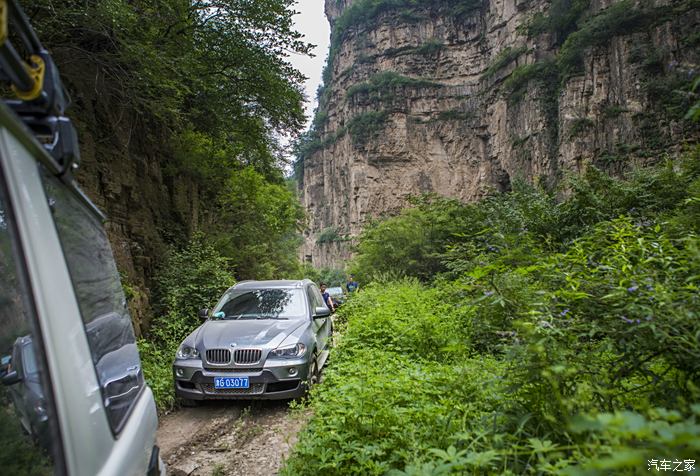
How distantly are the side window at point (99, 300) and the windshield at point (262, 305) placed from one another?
3.44 m

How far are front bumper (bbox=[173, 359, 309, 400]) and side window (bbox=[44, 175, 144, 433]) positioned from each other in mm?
2464

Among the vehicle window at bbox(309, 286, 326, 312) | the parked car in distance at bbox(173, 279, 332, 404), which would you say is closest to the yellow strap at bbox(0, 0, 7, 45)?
the parked car in distance at bbox(173, 279, 332, 404)

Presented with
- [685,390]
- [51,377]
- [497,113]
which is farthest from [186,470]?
[497,113]

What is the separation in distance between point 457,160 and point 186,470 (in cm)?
4114

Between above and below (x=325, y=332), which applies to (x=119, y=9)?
above

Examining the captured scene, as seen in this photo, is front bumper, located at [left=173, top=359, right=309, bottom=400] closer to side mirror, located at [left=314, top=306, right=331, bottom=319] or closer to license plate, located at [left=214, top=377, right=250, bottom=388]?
license plate, located at [left=214, top=377, right=250, bottom=388]

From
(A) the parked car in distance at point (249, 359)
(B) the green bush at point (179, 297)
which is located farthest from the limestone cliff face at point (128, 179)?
(A) the parked car in distance at point (249, 359)

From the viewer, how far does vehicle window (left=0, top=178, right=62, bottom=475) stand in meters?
1.00

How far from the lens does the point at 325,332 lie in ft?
20.9

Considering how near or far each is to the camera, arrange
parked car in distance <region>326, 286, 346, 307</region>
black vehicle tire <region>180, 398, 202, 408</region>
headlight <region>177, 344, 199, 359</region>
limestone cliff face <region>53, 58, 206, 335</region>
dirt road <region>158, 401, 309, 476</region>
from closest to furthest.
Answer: dirt road <region>158, 401, 309, 476</region>, headlight <region>177, 344, 199, 359</region>, black vehicle tire <region>180, 398, 202, 408</region>, limestone cliff face <region>53, 58, 206, 335</region>, parked car in distance <region>326, 286, 346, 307</region>

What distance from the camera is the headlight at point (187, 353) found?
453 centimetres

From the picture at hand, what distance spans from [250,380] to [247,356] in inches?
11.1

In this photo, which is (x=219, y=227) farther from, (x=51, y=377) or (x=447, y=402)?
(x=51, y=377)

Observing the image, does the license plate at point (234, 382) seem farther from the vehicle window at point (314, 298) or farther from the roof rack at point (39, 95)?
the roof rack at point (39, 95)
